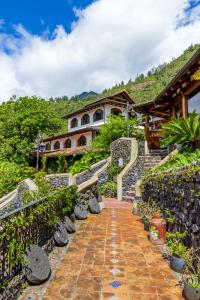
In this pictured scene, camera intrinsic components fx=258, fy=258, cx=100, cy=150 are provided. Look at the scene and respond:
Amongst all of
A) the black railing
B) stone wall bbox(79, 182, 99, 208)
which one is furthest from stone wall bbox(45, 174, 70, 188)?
the black railing

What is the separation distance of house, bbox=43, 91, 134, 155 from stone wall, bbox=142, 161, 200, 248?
71.1 ft

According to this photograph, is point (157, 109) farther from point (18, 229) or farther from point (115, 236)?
point (18, 229)

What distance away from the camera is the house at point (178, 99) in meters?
13.0

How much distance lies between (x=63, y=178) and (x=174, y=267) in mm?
15858

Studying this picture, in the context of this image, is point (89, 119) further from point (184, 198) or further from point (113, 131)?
point (184, 198)

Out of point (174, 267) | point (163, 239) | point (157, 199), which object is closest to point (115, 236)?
point (163, 239)

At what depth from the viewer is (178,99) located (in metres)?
16.6

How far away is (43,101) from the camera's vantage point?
34031mm

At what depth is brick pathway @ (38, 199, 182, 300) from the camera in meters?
4.32

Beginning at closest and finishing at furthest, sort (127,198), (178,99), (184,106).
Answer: (184,106) → (127,198) → (178,99)

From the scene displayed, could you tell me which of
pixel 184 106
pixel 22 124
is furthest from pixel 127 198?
pixel 22 124

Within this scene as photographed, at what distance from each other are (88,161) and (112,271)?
16.5m

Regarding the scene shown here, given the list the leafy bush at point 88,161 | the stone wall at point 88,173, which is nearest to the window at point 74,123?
the leafy bush at point 88,161

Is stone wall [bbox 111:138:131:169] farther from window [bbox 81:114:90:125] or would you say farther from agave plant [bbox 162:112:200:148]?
window [bbox 81:114:90:125]
